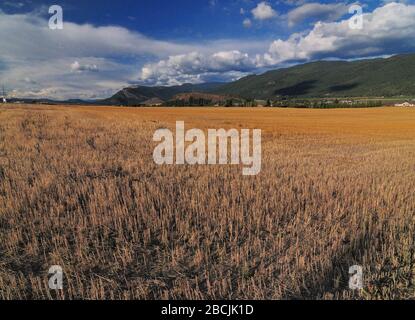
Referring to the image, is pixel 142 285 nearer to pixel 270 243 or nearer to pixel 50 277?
pixel 50 277

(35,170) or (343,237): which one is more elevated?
(35,170)

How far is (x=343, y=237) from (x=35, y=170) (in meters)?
9.76

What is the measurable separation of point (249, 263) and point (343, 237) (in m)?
2.08

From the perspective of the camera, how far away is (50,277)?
181 inches

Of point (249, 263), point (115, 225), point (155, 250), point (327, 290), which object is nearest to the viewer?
point (327, 290)

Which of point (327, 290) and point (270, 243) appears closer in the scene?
point (327, 290)

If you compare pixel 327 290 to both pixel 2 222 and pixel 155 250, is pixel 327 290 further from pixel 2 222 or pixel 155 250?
pixel 2 222
